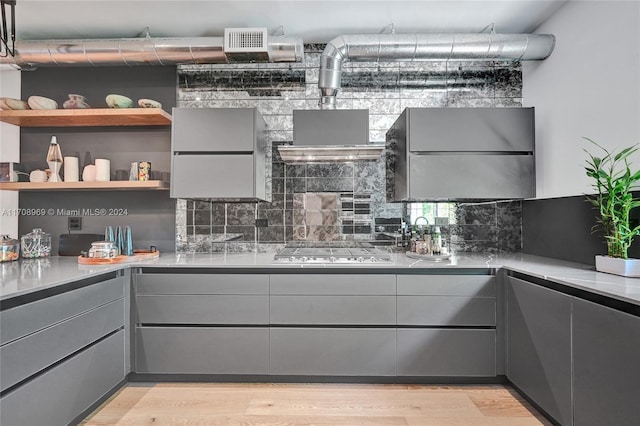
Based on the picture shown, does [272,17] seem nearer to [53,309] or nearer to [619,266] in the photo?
[53,309]

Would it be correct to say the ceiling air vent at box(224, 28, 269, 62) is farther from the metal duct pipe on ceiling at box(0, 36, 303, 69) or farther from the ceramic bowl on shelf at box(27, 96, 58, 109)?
the ceramic bowl on shelf at box(27, 96, 58, 109)

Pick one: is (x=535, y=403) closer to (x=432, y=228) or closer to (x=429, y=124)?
(x=432, y=228)

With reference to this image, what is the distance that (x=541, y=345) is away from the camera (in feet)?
6.05

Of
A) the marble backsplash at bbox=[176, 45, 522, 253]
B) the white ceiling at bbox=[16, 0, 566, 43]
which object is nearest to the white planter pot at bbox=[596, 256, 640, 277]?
the marble backsplash at bbox=[176, 45, 522, 253]

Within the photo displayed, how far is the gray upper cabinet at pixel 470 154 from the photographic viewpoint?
2508 millimetres

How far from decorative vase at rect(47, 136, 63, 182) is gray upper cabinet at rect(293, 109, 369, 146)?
199 cm

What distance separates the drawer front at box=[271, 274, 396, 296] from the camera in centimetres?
225

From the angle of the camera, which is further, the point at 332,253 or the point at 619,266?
the point at 332,253

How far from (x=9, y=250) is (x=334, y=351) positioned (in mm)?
2455

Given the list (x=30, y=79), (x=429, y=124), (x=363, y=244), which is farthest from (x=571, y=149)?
(x=30, y=79)

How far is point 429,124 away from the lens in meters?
2.52

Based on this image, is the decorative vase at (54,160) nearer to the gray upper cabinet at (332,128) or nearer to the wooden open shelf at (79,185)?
the wooden open shelf at (79,185)

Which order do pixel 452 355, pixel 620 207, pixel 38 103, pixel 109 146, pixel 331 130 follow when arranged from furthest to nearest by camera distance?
pixel 109 146, pixel 38 103, pixel 331 130, pixel 452 355, pixel 620 207

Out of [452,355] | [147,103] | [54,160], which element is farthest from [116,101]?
[452,355]
